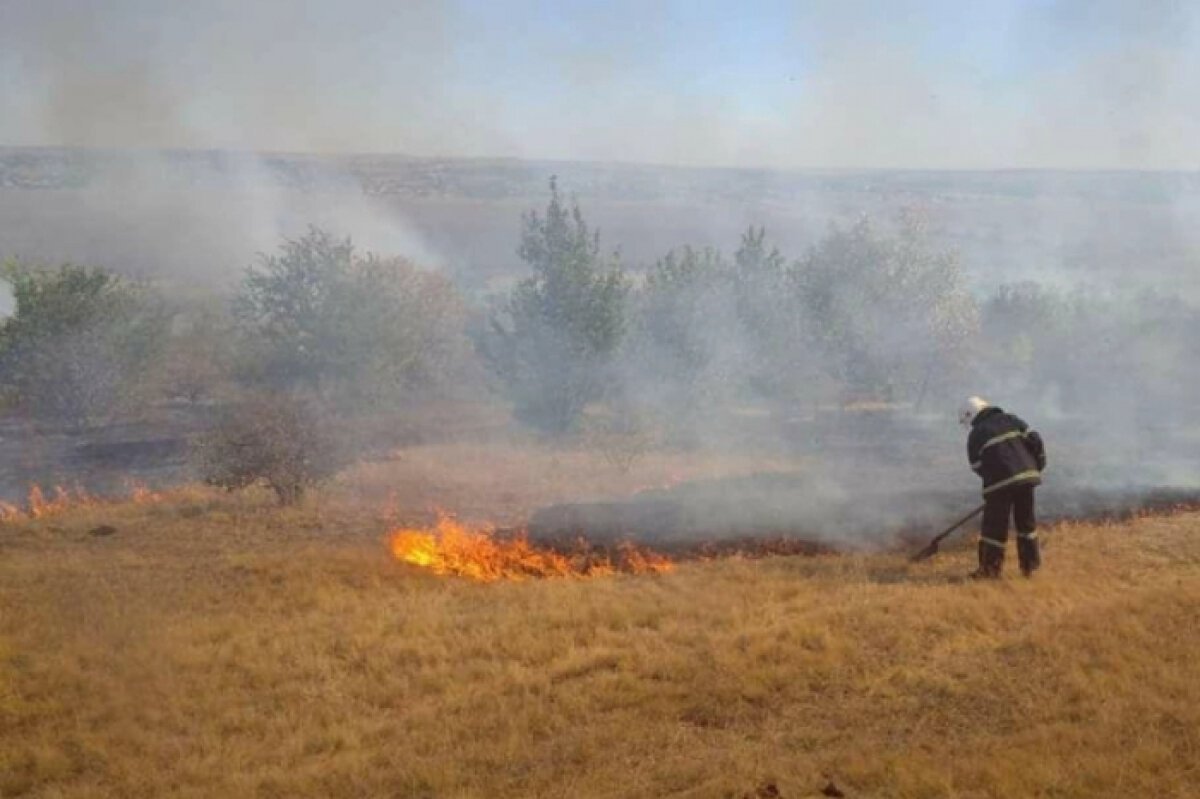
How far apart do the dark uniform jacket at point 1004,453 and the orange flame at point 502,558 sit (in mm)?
3870

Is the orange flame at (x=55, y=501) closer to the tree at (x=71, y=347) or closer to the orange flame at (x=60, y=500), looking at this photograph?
the orange flame at (x=60, y=500)

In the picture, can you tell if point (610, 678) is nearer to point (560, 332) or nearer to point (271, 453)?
point (271, 453)

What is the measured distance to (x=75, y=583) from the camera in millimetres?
10453

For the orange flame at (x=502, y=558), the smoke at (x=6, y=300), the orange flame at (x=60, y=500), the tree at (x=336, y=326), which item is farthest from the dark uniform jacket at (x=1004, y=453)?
the smoke at (x=6, y=300)

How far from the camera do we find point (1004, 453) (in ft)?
33.1

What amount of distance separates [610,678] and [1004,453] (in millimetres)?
5245

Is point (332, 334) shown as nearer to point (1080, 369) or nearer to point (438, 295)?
point (438, 295)

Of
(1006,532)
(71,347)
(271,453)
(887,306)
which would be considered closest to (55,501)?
(271,453)

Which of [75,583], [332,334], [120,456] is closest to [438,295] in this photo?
[332,334]

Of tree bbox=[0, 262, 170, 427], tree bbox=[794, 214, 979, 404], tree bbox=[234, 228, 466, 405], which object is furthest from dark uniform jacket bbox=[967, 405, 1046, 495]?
tree bbox=[0, 262, 170, 427]

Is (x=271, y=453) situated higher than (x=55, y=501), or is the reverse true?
(x=271, y=453)

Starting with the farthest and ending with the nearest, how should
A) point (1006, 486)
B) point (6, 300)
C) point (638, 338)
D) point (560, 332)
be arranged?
point (6, 300)
point (638, 338)
point (560, 332)
point (1006, 486)

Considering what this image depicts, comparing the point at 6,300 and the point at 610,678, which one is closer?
the point at 610,678

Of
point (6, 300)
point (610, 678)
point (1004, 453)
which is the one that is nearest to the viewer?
point (610, 678)
